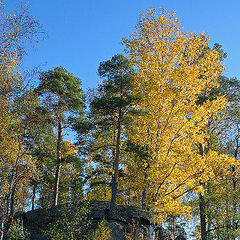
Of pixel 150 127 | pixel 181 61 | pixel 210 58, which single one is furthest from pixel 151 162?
pixel 210 58

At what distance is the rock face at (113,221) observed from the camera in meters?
12.1

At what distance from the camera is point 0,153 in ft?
32.5

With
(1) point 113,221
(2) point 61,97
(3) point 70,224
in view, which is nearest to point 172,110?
(3) point 70,224

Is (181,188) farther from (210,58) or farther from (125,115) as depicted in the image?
(125,115)

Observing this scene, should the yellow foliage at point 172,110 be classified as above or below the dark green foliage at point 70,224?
above

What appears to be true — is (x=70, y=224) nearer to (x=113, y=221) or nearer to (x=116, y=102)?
(x=113, y=221)

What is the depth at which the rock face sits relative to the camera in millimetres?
12109

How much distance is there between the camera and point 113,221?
12.8 m

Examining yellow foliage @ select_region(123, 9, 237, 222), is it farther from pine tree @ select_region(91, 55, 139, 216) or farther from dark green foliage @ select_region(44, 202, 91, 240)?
pine tree @ select_region(91, 55, 139, 216)

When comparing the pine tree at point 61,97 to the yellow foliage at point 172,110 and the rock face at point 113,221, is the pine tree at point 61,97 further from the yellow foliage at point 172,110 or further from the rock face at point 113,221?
the yellow foliage at point 172,110

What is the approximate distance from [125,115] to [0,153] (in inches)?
277

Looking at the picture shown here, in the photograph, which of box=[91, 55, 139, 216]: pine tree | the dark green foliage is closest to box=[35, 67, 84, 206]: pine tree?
box=[91, 55, 139, 216]: pine tree

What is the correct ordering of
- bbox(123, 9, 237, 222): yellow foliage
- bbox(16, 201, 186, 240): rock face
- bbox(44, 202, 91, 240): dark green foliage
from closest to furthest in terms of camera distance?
bbox(123, 9, 237, 222): yellow foliage → bbox(44, 202, 91, 240): dark green foliage → bbox(16, 201, 186, 240): rock face

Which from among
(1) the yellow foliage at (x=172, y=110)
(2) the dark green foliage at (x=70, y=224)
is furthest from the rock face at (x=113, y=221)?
(1) the yellow foliage at (x=172, y=110)
